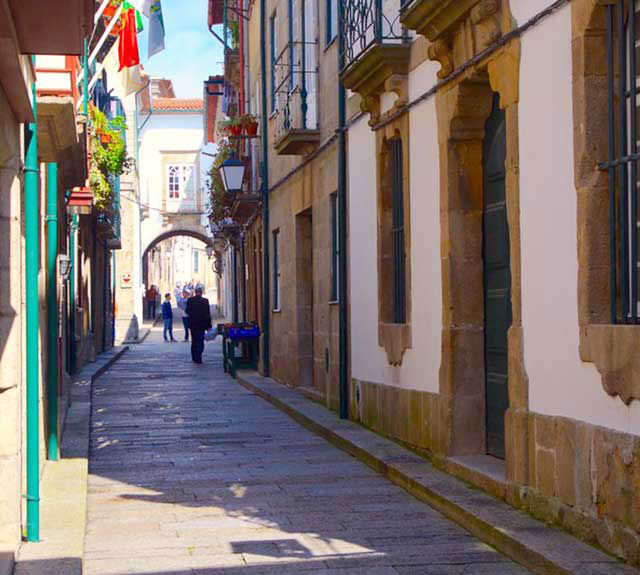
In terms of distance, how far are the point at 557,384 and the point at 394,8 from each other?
525cm

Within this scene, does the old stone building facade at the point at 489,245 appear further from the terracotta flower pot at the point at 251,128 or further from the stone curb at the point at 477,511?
the terracotta flower pot at the point at 251,128

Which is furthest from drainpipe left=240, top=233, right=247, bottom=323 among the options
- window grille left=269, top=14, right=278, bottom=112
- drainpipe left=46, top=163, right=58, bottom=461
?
drainpipe left=46, top=163, right=58, bottom=461

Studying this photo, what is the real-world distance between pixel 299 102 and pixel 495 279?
25.6ft

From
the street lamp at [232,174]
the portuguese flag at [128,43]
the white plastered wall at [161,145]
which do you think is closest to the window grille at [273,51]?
the street lamp at [232,174]

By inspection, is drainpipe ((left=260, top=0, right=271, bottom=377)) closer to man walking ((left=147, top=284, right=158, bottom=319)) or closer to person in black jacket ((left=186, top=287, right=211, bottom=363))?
person in black jacket ((left=186, top=287, right=211, bottom=363))

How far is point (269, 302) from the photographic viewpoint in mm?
21172

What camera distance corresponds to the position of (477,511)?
752cm

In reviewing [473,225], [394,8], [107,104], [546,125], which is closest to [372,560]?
[546,125]

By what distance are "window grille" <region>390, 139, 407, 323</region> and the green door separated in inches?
84.4

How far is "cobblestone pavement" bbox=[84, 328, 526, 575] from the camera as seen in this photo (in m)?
6.79

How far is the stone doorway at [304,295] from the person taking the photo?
1780cm

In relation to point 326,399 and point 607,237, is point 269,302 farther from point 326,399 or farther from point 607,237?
point 607,237

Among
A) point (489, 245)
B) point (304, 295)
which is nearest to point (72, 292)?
point (304, 295)

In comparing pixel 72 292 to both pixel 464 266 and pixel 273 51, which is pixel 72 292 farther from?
pixel 464 266
